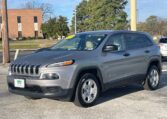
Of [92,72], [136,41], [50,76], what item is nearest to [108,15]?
[136,41]

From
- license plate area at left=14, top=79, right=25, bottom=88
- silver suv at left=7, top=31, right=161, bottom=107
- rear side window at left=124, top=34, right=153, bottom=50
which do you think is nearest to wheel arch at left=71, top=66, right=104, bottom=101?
silver suv at left=7, top=31, right=161, bottom=107

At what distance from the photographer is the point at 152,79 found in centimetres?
995

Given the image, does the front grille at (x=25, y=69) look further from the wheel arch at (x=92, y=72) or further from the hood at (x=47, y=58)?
the wheel arch at (x=92, y=72)

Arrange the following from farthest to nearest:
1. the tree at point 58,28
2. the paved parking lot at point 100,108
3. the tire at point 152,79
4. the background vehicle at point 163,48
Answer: the tree at point 58,28, the background vehicle at point 163,48, the tire at point 152,79, the paved parking lot at point 100,108

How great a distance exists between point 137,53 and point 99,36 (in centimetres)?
124

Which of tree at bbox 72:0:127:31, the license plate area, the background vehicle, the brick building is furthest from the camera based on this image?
the brick building

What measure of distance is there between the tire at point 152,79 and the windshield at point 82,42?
2.00 m

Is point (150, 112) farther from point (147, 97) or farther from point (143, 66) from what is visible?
point (143, 66)

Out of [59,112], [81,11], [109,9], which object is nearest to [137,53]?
[59,112]

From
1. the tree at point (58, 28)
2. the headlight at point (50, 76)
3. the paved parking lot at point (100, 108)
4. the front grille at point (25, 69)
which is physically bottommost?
the paved parking lot at point (100, 108)

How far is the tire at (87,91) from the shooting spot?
7.58m

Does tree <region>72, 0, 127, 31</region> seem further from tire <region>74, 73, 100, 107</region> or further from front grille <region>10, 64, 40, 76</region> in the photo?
front grille <region>10, 64, 40, 76</region>

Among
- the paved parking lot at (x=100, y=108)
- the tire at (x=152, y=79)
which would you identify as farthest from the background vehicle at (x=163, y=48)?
the paved parking lot at (x=100, y=108)

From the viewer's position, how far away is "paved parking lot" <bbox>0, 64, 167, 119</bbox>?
7.06 m
